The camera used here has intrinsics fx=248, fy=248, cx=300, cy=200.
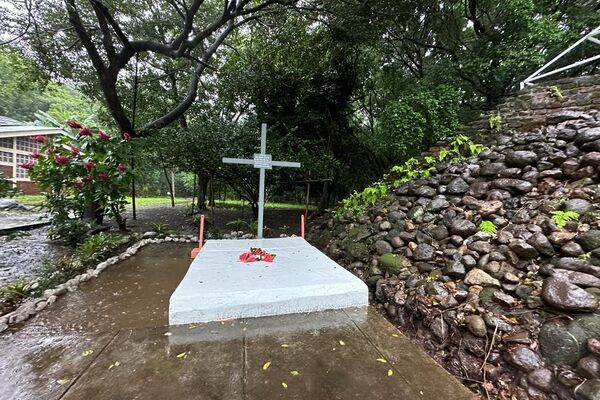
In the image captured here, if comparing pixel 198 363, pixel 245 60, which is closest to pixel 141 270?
pixel 198 363

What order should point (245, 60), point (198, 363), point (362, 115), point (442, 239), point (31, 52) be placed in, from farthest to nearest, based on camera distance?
point (362, 115)
point (245, 60)
point (31, 52)
point (442, 239)
point (198, 363)

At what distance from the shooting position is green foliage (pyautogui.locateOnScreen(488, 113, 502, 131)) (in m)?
3.88

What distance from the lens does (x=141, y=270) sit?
330 centimetres

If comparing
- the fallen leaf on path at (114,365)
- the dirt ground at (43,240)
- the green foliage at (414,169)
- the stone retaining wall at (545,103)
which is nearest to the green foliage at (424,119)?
the green foliage at (414,169)

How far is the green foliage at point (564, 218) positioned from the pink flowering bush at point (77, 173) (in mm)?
5903

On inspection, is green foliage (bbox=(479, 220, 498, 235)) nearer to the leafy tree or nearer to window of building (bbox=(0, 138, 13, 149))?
the leafy tree

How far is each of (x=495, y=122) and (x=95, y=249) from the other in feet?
21.1

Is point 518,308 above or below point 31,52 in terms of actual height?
below

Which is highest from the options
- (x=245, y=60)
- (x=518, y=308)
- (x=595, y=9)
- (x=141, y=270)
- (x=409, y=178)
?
(x=595, y=9)

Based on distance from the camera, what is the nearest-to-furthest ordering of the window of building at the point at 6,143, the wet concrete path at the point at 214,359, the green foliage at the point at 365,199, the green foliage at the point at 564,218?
the wet concrete path at the point at 214,359 → the green foliage at the point at 564,218 → the green foliage at the point at 365,199 → the window of building at the point at 6,143

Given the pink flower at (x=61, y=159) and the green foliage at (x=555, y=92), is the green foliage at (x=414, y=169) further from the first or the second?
the pink flower at (x=61, y=159)

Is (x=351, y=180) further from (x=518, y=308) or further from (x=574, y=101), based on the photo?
(x=518, y=308)

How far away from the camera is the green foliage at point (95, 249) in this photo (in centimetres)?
345

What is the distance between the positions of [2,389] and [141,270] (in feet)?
6.59
